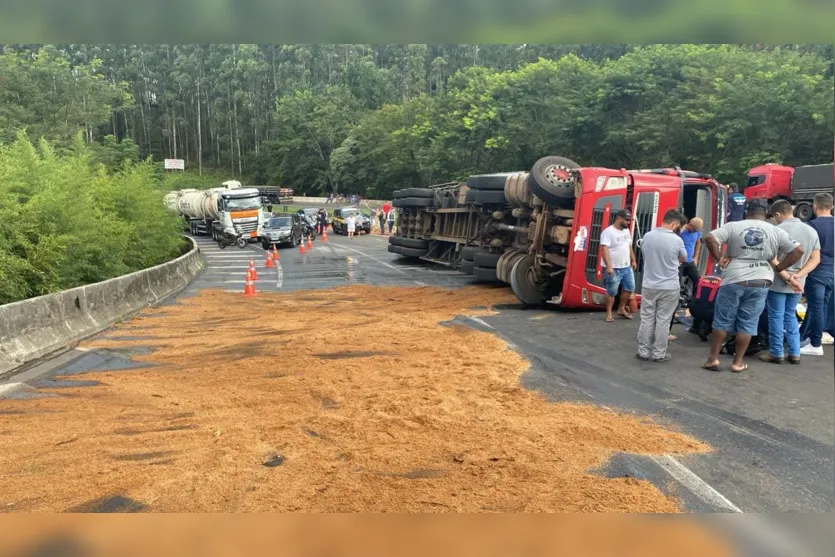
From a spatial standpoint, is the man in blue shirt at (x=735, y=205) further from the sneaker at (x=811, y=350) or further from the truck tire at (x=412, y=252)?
the truck tire at (x=412, y=252)

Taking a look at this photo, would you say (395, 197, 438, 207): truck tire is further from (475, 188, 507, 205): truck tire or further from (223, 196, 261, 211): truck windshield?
(223, 196, 261, 211): truck windshield

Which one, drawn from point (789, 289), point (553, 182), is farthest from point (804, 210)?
point (789, 289)

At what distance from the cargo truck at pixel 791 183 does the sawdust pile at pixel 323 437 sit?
744 inches

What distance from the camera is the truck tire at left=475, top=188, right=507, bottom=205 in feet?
46.2

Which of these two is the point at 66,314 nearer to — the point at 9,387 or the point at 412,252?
the point at 9,387

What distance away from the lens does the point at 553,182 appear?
11.5 m

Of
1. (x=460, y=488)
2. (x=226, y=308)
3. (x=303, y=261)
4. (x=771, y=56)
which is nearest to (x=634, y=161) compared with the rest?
(x=771, y=56)

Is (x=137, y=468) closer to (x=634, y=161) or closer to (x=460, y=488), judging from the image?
(x=460, y=488)

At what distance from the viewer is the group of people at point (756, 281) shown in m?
6.72

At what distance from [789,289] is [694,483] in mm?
3863

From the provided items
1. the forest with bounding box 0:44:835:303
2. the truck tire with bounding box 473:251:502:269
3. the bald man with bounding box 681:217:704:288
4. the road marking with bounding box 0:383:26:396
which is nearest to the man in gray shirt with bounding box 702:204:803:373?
the forest with bounding box 0:44:835:303

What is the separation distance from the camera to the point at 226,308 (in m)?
12.3

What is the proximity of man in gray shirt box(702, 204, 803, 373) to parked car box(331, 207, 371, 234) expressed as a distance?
3493cm

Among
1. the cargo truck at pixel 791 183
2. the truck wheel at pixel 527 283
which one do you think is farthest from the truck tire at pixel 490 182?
the cargo truck at pixel 791 183
